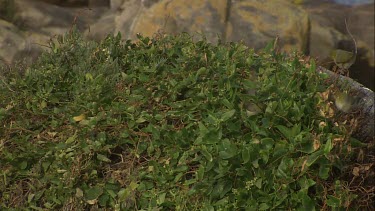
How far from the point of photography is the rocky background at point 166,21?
222 inches

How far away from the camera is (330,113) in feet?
12.8

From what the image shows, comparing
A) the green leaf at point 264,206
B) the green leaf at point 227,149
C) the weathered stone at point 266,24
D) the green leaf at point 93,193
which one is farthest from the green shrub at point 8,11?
the green leaf at point 264,206

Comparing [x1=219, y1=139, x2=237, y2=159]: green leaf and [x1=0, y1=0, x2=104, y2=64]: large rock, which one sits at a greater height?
[x1=219, y1=139, x2=237, y2=159]: green leaf

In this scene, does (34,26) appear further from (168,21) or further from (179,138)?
(179,138)

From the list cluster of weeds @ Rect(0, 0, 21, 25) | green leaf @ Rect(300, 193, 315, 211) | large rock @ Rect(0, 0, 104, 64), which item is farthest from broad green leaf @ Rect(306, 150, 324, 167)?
cluster of weeds @ Rect(0, 0, 21, 25)

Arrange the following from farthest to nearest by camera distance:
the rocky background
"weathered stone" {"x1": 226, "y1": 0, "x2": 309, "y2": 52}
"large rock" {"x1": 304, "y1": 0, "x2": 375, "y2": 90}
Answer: "large rock" {"x1": 304, "y1": 0, "x2": 375, "y2": 90} → "weathered stone" {"x1": 226, "y1": 0, "x2": 309, "y2": 52} → the rocky background

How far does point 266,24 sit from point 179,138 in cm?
222

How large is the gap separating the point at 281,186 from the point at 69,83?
1.66 meters

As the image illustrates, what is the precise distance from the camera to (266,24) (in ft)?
19.4

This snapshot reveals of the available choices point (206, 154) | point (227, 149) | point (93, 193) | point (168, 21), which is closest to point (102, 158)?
point (93, 193)

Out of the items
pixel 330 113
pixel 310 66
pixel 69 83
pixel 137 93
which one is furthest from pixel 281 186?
pixel 69 83

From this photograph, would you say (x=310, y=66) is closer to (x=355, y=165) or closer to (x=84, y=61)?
(x=355, y=165)

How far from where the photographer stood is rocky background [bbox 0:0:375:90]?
5.64 meters

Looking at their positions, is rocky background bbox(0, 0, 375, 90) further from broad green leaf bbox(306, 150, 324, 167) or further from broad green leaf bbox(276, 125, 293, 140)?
broad green leaf bbox(306, 150, 324, 167)
